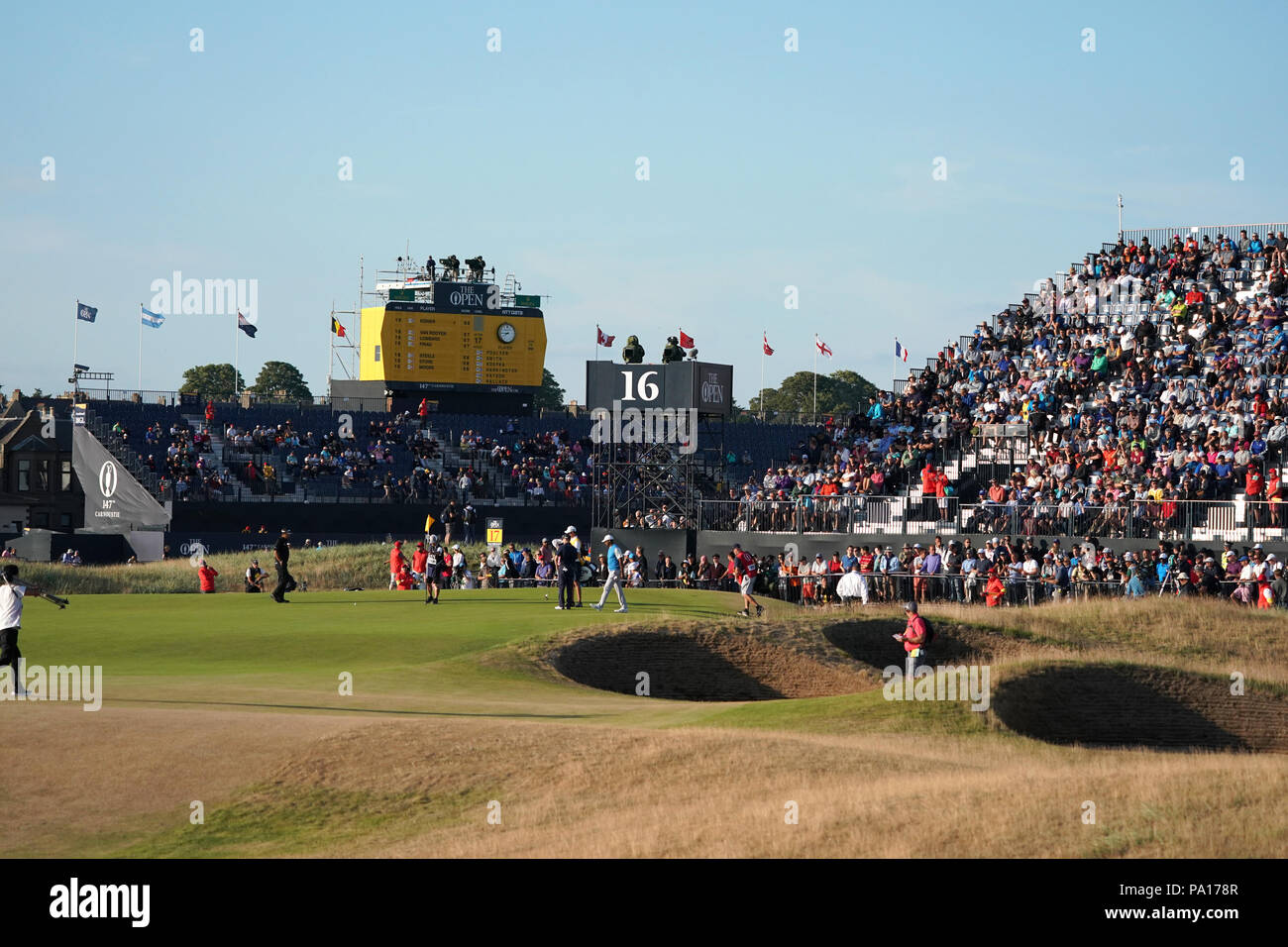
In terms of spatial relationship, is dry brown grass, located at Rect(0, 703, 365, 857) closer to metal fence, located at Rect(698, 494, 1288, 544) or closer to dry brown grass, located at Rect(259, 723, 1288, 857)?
dry brown grass, located at Rect(259, 723, 1288, 857)

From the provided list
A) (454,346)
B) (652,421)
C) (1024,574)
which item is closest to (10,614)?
(1024,574)

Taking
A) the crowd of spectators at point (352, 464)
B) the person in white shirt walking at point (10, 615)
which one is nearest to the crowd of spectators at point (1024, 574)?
the person in white shirt walking at point (10, 615)

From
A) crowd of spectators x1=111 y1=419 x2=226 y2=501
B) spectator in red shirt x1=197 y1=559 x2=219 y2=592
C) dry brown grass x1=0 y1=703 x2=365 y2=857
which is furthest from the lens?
crowd of spectators x1=111 y1=419 x2=226 y2=501

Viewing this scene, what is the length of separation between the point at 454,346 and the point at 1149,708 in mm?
48727

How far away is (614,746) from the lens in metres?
18.4

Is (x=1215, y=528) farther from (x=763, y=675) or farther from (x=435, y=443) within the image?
(x=435, y=443)

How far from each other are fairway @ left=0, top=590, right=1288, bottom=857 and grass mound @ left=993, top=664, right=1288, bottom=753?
4 cm

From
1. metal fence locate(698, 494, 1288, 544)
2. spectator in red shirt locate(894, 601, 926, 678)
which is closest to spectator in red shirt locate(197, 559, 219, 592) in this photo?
metal fence locate(698, 494, 1288, 544)

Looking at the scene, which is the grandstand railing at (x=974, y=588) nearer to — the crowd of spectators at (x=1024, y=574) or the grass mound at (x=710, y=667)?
the crowd of spectators at (x=1024, y=574)

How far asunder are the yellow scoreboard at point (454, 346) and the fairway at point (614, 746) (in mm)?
39679

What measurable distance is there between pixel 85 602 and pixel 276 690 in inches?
589

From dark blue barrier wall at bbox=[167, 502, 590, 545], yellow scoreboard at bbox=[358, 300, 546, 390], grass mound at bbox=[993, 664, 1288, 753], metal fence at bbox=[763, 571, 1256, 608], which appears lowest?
grass mound at bbox=[993, 664, 1288, 753]

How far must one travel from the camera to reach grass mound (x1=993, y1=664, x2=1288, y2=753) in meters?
24.4

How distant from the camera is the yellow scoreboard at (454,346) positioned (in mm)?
69375
